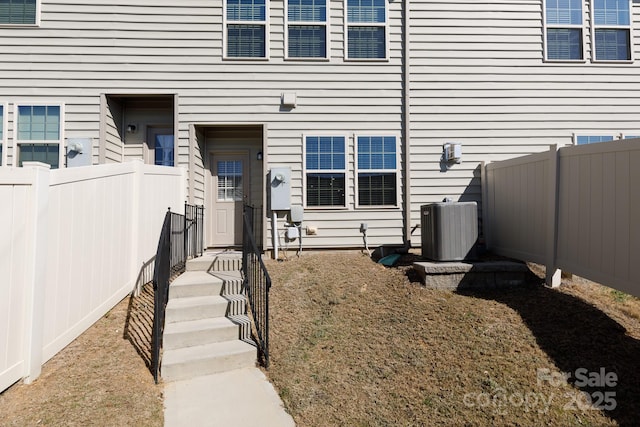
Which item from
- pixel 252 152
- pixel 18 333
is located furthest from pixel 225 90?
pixel 18 333

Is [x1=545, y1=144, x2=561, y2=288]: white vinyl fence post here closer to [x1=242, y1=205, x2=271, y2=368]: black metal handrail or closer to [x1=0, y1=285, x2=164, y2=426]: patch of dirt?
[x1=242, y1=205, x2=271, y2=368]: black metal handrail

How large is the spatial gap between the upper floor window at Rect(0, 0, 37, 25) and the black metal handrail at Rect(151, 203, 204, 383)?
4.42 metres

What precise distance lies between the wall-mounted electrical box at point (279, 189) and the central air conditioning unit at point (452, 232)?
256cm

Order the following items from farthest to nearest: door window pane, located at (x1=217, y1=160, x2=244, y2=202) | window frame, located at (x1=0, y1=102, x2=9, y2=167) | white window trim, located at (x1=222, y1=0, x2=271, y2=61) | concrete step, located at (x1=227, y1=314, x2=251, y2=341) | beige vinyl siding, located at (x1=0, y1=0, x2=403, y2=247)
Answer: door window pane, located at (x1=217, y1=160, x2=244, y2=202) < white window trim, located at (x1=222, y1=0, x2=271, y2=61) < beige vinyl siding, located at (x1=0, y1=0, x2=403, y2=247) < window frame, located at (x1=0, y1=102, x2=9, y2=167) < concrete step, located at (x1=227, y1=314, x2=251, y2=341)

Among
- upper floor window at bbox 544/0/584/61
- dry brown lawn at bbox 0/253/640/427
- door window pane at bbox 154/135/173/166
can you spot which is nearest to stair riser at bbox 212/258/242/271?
dry brown lawn at bbox 0/253/640/427

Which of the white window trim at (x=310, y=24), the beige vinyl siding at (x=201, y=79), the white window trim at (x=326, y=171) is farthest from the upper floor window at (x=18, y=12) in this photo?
the white window trim at (x=326, y=171)

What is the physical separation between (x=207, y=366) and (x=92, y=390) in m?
0.92

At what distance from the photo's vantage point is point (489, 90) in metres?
6.80

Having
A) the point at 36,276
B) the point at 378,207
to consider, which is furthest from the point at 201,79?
the point at 36,276

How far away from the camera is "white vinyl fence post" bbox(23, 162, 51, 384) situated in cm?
278

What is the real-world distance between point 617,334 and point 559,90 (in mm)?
5190

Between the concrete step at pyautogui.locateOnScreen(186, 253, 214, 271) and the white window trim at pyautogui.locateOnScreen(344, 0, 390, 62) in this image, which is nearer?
the concrete step at pyautogui.locateOnScreen(186, 253, 214, 271)

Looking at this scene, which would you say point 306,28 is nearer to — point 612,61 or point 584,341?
point 612,61

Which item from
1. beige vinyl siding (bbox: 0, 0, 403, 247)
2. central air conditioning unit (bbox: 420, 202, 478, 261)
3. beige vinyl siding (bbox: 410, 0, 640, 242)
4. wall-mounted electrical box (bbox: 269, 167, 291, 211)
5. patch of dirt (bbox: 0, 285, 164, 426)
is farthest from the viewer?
beige vinyl siding (bbox: 410, 0, 640, 242)
